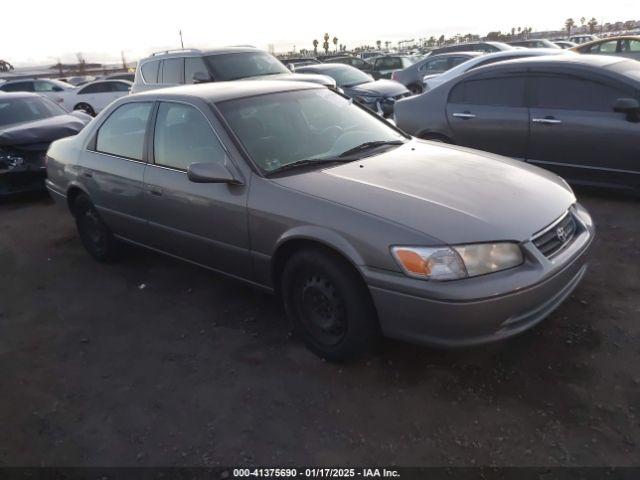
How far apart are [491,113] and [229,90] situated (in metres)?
3.38

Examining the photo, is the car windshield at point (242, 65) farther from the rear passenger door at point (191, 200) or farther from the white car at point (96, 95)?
the white car at point (96, 95)

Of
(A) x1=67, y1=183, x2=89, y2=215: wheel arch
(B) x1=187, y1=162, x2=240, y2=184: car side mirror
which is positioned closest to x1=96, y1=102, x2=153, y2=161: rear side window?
(A) x1=67, y1=183, x2=89, y2=215: wheel arch

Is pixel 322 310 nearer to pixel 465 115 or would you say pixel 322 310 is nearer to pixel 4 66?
pixel 465 115

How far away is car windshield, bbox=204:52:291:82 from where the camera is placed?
29.7 feet

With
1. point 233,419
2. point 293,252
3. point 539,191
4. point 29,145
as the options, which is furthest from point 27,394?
point 29,145

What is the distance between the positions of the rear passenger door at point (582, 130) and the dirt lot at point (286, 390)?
4.38ft

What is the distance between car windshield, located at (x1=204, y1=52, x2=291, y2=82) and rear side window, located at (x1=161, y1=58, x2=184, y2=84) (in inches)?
24.8

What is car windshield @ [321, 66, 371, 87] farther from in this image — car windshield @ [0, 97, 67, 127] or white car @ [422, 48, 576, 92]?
car windshield @ [0, 97, 67, 127]

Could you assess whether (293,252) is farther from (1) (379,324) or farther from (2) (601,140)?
(2) (601,140)

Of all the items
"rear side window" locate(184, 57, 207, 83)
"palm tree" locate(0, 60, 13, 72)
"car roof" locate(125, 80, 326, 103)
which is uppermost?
"car roof" locate(125, 80, 326, 103)

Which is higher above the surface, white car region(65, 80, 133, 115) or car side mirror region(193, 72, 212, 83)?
car side mirror region(193, 72, 212, 83)

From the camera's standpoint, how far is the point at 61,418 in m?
2.96

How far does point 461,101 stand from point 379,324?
14.1 feet

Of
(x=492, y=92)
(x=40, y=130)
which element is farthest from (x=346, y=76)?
(x=40, y=130)
